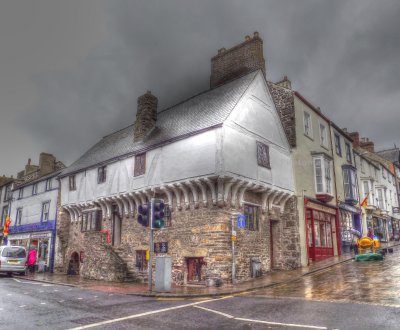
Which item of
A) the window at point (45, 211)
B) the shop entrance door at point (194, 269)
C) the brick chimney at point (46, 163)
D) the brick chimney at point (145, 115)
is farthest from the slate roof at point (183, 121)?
the brick chimney at point (46, 163)

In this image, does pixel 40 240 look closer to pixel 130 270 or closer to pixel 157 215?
pixel 130 270

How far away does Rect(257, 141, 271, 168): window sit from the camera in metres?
17.4

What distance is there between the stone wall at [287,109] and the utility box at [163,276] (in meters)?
11.6

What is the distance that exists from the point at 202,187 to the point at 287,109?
29.5 feet

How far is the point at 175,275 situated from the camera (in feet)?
52.2

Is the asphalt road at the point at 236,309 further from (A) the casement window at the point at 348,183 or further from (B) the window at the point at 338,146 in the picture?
(B) the window at the point at 338,146

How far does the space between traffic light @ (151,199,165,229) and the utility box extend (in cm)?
133

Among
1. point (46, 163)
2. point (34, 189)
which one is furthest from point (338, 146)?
point (46, 163)

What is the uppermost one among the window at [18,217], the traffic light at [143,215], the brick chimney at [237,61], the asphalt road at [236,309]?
the brick chimney at [237,61]

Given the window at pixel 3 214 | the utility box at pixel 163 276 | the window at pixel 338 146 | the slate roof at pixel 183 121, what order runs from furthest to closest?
1. the window at pixel 3 214
2. the window at pixel 338 146
3. the slate roof at pixel 183 121
4. the utility box at pixel 163 276

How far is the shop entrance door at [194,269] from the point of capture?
15258mm

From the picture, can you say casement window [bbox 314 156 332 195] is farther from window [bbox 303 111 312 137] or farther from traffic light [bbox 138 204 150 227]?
traffic light [bbox 138 204 150 227]

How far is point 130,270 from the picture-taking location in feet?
61.4

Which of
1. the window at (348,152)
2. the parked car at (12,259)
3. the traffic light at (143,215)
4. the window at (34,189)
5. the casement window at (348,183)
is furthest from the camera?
the window at (34,189)
